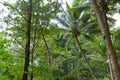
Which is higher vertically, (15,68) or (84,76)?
(15,68)

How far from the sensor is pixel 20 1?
900 centimetres

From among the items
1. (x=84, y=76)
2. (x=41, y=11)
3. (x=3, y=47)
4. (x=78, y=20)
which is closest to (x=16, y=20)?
(x=41, y=11)

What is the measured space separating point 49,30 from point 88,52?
19568 millimetres

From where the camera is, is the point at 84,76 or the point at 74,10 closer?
the point at 74,10

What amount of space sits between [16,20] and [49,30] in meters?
2.05

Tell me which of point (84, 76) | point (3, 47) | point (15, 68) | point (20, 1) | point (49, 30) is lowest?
point (84, 76)

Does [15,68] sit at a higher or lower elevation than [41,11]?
lower

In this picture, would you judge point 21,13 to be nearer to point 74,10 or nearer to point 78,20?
point 74,10

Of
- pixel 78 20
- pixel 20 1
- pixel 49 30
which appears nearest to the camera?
pixel 20 1

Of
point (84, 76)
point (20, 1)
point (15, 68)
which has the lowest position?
point (84, 76)

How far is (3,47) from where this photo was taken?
6.83m

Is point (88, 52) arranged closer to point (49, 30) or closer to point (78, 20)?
point (78, 20)

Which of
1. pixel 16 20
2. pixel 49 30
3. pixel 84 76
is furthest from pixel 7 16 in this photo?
pixel 84 76

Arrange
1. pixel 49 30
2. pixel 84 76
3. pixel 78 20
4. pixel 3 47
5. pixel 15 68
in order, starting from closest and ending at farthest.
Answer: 1. pixel 3 47
2. pixel 15 68
3. pixel 49 30
4. pixel 78 20
5. pixel 84 76
